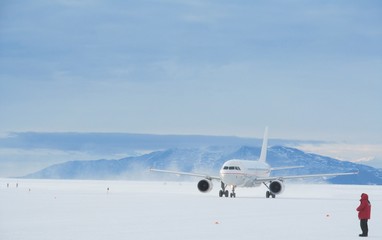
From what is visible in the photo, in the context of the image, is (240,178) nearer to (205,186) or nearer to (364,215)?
(205,186)

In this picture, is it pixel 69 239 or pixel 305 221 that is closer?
pixel 69 239

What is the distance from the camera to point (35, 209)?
3700cm

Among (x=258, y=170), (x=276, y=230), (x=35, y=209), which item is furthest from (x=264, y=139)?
(x=276, y=230)

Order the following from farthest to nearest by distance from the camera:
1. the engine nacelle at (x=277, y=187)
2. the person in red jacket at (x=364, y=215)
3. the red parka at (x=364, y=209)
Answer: the engine nacelle at (x=277, y=187), the red parka at (x=364, y=209), the person in red jacket at (x=364, y=215)

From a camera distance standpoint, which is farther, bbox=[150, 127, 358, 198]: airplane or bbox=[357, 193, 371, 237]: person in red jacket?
bbox=[150, 127, 358, 198]: airplane

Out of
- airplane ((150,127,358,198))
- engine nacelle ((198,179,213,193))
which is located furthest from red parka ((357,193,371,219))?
engine nacelle ((198,179,213,193))

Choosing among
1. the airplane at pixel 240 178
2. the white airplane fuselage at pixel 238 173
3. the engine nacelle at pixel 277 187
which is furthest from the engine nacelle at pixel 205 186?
the engine nacelle at pixel 277 187

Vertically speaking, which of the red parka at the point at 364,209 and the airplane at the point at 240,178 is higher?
the airplane at the point at 240,178

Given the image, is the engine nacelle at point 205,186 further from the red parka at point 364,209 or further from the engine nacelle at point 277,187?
the red parka at point 364,209

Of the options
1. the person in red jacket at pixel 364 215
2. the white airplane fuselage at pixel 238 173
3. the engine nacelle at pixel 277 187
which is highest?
the white airplane fuselage at pixel 238 173

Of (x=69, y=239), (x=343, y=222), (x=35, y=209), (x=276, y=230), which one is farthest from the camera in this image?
(x=35, y=209)

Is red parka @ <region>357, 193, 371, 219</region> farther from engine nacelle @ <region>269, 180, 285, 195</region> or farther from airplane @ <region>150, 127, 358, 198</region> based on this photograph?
engine nacelle @ <region>269, 180, 285, 195</region>

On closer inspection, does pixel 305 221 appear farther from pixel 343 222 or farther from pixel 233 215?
pixel 233 215

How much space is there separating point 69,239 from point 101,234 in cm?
183
